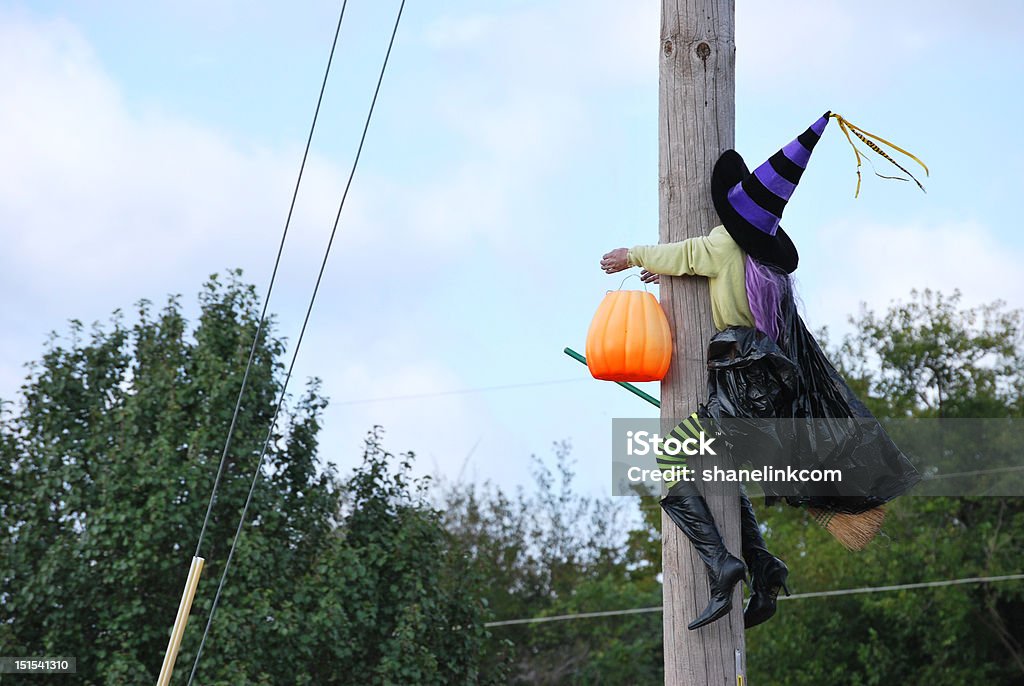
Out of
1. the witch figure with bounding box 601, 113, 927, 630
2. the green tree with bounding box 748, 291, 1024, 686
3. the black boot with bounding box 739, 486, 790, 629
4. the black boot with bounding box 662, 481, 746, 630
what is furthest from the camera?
the green tree with bounding box 748, 291, 1024, 686

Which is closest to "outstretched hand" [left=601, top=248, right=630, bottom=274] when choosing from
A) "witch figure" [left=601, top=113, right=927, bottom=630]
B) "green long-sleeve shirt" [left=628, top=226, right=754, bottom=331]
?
"witch figure" [left=601, top=113, right=927, bottom=630]

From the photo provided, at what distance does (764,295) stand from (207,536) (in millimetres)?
7941

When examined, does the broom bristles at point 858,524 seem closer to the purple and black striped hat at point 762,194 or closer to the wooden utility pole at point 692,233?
the wooden utility pole at point 692,233

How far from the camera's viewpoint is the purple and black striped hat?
3787mm

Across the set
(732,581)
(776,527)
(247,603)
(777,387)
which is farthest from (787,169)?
(776,527)

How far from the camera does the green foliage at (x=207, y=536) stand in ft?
33.5

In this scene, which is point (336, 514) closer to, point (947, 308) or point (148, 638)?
point (148, 638)

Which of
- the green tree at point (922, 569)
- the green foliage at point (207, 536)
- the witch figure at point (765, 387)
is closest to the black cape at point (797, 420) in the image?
the witch figure at point (765, 387)

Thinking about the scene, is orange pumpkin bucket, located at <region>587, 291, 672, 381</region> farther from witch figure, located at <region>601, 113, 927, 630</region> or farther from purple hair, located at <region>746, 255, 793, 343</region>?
purple hair, located at <region>746, 255, 793, 343</region>

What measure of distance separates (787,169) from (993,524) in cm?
1662

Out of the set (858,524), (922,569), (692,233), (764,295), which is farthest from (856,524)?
(922,569)

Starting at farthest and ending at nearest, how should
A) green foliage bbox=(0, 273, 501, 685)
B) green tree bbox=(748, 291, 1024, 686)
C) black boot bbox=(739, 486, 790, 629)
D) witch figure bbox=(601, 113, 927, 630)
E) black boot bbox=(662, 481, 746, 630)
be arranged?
1. green tree bbox=(748, 291, 1024, 686)
2. green foliage bbox=(0, 273, 501, 685)
3. black boot bbox=(739, 486, 790, 629)
4. witch figure bbox=(601, 113, 927, 630)
5. black boot bbox=(662, 481, 746, 630)

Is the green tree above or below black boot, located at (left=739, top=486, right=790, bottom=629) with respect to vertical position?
above

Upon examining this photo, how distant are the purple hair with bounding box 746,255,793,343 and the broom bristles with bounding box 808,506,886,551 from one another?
61cm
